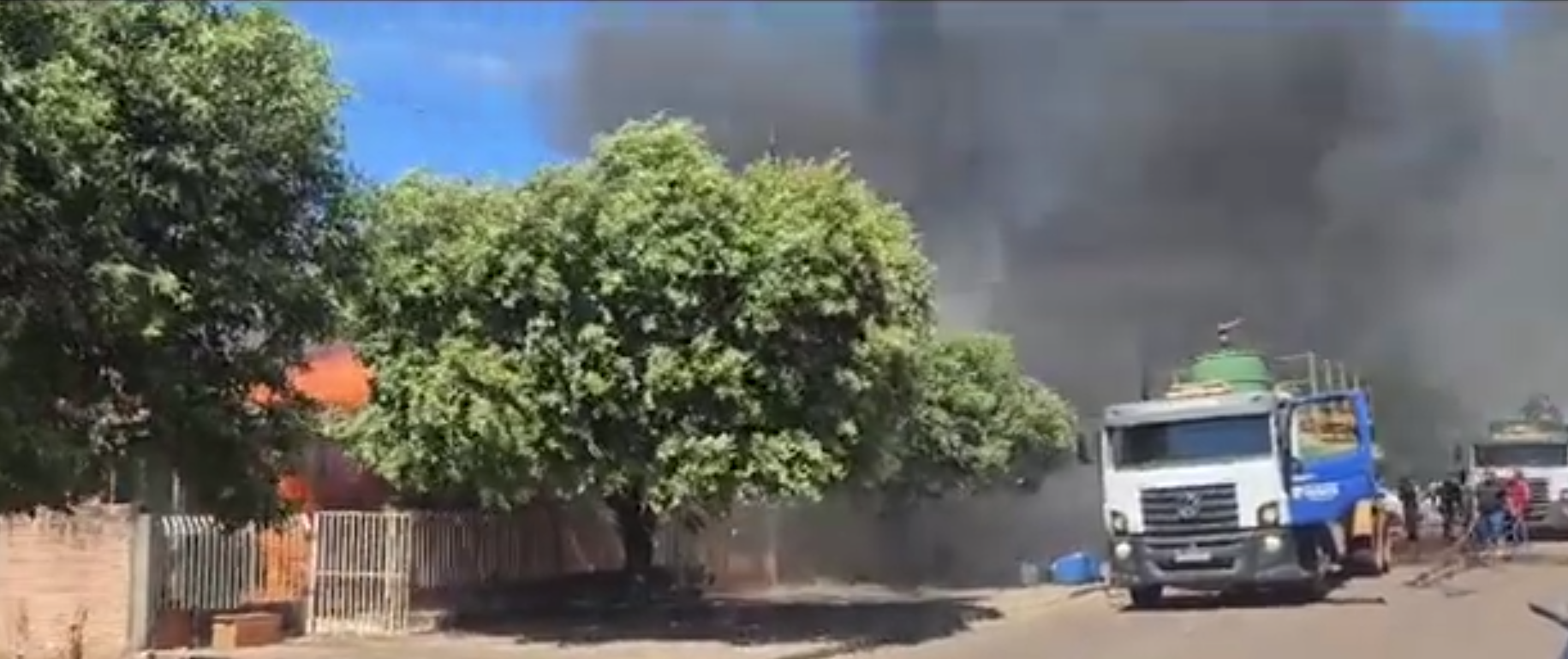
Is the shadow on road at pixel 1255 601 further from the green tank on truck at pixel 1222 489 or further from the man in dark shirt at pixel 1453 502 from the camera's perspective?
the man in dark shirt at pixel 1453 502

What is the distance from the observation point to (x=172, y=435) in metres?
14.2

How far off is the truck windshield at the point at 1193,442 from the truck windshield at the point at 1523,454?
1205 centimetres

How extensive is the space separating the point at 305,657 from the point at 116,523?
88.8 inches

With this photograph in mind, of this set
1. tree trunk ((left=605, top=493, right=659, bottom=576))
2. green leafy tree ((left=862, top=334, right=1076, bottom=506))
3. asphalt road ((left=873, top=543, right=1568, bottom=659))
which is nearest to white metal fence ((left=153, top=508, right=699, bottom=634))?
tree trunk ((left=605, top=493, right=659, bottom=576))

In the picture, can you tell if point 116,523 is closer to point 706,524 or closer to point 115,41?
point 115,41

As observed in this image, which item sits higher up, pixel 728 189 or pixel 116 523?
pixel 728 189

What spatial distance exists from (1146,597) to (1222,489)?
218 cm

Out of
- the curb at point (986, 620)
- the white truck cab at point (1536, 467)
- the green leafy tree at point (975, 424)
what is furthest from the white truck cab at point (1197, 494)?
the white truck cab at point (1536, 467)

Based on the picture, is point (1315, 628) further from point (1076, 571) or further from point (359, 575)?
point (1076, 571)

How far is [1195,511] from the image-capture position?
2486 centimetres

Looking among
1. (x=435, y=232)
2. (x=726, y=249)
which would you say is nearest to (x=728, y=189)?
(x=726, y=249)

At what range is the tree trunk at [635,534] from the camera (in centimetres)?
2527

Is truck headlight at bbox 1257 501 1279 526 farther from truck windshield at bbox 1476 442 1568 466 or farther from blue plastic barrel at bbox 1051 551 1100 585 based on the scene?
truck windshield at bbox 1476 442 1568 466

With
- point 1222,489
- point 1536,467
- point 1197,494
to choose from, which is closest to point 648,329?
point 1197,494
